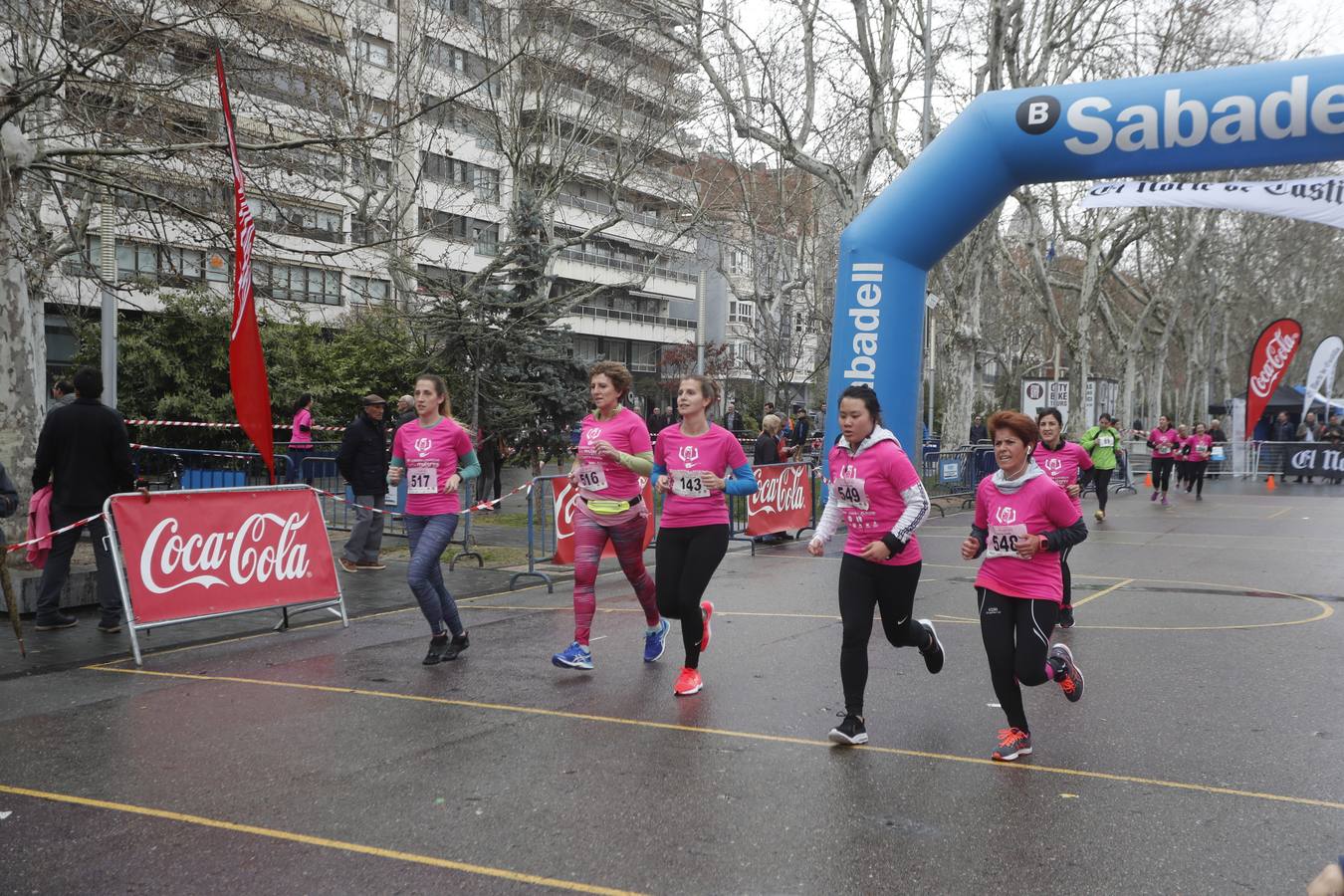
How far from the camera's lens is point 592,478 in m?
7.27

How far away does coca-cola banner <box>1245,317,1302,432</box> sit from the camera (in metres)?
31.7

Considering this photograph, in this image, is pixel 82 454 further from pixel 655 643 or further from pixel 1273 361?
pixel 1273 361

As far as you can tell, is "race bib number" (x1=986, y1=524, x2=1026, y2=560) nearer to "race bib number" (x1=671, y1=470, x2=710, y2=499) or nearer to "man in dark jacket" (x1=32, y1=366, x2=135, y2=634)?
"race bib number" (x1=671, y1=470, x2=710, y2=499)

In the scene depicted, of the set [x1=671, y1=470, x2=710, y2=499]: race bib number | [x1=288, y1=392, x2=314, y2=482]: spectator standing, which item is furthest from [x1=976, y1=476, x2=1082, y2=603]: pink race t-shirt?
[x1=288, y1=392, x2=314, y2=482]: spectator standing

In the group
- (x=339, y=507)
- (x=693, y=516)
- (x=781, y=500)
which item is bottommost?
(x=339, y=507)

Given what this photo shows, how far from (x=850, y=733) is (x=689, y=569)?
1542mm

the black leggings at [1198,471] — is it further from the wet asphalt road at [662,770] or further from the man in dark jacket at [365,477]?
the man in dark jacket at [365,477]

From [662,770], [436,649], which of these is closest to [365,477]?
[436,649]

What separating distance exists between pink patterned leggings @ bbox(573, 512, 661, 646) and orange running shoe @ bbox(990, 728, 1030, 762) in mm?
2472

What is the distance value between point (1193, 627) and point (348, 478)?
8.65 m

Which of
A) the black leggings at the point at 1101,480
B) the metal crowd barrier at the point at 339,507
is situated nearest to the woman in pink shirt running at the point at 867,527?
the metal crowd barrier at the point at 339,507

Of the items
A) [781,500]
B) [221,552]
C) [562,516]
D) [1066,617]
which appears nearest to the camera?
[221,552]

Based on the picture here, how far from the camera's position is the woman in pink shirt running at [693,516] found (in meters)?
6.77

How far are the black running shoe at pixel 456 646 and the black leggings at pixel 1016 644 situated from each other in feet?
12.1
